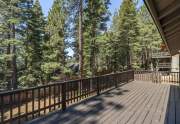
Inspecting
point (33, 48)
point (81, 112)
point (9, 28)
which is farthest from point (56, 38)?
point (81, 112)

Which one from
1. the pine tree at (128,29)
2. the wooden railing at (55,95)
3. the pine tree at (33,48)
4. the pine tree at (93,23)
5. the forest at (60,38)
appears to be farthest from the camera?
the pine tree at (128,29)

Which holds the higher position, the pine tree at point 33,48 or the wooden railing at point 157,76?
the pine tree at point 33,48

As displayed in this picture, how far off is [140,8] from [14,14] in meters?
23.3

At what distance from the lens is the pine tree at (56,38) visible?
25.8m

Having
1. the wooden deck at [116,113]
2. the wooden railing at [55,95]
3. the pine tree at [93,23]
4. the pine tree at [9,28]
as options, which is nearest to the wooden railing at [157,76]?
the wooden railing at [55,95]

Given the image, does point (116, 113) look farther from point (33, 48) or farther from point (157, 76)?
point (33, 48)

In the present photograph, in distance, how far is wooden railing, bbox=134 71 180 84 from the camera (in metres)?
16.5

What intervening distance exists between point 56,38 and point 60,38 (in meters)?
0.48

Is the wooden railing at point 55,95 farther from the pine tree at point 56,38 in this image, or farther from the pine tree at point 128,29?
the pine tree at point 128,29

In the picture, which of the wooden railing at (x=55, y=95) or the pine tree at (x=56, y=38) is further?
the pine tree at (x=56, y=38)

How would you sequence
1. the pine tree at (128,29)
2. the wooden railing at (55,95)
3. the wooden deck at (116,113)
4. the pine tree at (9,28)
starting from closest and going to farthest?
the wooden railing at (55,95) < the wooden deck at (116,113) < the pine tree at (9,28) < the pine tree at (128,29)

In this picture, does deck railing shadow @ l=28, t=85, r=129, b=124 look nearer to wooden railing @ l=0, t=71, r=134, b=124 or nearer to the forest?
wooden railing @ l=0, t=71, r=134, b=124

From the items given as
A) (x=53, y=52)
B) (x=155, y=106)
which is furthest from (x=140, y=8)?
(x=155, y=106)

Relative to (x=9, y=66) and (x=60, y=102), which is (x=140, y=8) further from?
(x=60, y=102)
